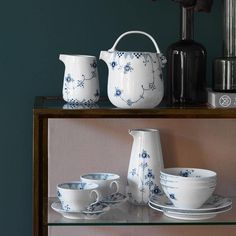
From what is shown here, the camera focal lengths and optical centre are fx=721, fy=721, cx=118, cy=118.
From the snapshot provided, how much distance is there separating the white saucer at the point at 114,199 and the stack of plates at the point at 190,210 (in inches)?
1.9

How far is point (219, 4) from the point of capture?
135cm

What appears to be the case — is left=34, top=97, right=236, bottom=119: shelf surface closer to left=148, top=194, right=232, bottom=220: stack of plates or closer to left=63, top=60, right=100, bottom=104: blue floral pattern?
left=63, top=60, right=100, bottom=104: blue floral pattern

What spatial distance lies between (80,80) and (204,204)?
11.6 inches

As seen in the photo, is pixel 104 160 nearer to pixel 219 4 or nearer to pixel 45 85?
pixel 45 85

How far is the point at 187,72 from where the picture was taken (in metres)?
1.25

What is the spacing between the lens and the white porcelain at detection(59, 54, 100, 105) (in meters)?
1.21

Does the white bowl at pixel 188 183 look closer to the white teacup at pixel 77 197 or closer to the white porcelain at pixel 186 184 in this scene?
the white porcelain at pixel 186 184

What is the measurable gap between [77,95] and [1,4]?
0.26 m

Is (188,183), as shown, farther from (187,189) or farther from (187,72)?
(187,72)

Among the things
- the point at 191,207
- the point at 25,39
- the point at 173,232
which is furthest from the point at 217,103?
the point at 25,39

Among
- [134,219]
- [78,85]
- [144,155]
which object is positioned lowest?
[134,219]

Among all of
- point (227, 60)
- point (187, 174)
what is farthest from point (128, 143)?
point (227, 60)

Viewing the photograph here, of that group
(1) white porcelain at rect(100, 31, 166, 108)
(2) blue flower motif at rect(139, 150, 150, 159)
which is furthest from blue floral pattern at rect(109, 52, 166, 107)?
(2) blue flower motif at rect(139, 150, 150, 159)

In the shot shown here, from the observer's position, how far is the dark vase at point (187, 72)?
125cm
